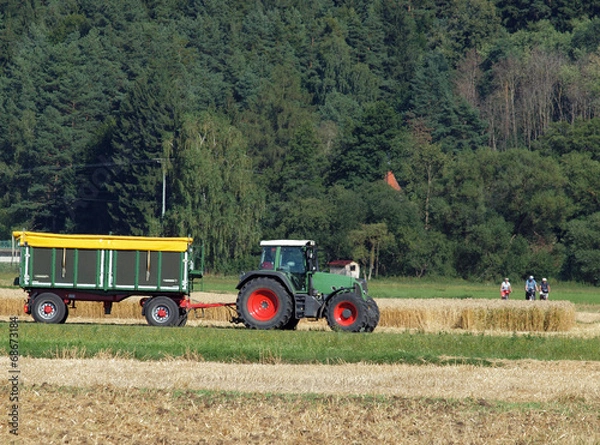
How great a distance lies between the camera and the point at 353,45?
550 ft

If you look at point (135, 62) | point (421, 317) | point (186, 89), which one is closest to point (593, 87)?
point (186, 89)

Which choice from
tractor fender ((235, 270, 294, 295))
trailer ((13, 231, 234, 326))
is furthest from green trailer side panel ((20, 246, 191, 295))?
tractor fender ((235, 270, 294, 295))

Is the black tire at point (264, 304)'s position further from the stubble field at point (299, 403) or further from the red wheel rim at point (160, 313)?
the stubble field at point (299, 403)

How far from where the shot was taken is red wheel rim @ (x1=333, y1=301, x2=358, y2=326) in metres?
31.4

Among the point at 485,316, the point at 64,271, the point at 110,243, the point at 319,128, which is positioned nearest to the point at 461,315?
the point at 485,316

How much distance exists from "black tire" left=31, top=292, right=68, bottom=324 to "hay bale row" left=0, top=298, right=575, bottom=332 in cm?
520

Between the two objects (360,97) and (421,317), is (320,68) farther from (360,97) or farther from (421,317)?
(421,317)

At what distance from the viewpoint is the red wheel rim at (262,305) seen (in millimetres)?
31750

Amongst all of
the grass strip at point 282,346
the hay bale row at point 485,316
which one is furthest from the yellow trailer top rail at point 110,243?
the hay bale row at point 485,316

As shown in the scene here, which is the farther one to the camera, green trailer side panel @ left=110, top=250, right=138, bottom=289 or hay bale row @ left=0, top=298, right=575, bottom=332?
hay bale row @ left=0, top=298, right=575, bottom=332

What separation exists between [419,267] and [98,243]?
183 feet

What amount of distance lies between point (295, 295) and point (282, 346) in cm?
472

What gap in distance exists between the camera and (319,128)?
421 ft

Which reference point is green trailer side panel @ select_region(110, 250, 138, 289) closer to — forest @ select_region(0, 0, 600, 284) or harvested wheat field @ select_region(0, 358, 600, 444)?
harvested wheat field @ select_region(0, 358, 600, 444)
